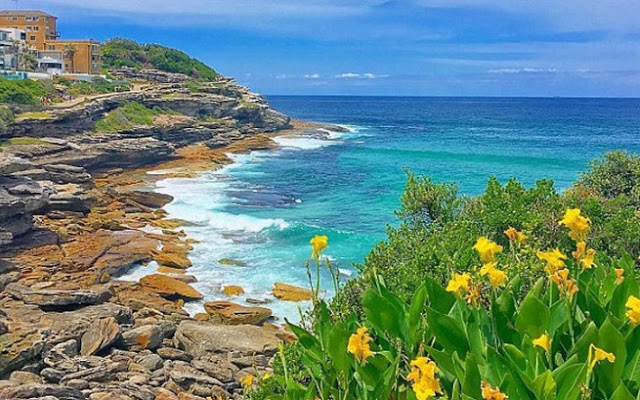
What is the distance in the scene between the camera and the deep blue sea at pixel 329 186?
2552cm

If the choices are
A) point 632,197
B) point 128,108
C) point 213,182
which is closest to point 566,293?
point 632,197

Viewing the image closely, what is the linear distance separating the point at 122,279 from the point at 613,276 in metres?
20.0

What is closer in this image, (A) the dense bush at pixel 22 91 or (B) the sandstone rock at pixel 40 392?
(B) the sandstone rock at pixel 40 392

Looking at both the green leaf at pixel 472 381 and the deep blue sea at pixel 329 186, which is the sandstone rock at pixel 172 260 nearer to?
the deep blue sea at pixel 329 186

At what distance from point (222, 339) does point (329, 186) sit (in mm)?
27293

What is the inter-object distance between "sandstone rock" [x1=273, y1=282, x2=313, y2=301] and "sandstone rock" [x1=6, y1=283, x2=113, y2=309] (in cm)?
513

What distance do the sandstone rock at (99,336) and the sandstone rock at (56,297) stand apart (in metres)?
2.42

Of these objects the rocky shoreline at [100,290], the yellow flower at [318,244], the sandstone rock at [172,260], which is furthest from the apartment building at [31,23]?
the yellow flower at [318,244]

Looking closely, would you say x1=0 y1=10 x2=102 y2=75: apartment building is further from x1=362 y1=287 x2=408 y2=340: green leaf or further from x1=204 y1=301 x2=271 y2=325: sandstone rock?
x1=362 y1=287 x2=408 y2=340: green leaf

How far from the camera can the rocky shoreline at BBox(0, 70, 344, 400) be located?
45.7 feet

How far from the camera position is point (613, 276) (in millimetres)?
4500

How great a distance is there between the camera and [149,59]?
92.5 metres

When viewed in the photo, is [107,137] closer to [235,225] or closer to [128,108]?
[128,108]

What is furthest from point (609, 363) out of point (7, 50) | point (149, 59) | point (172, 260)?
point (149, 59)
